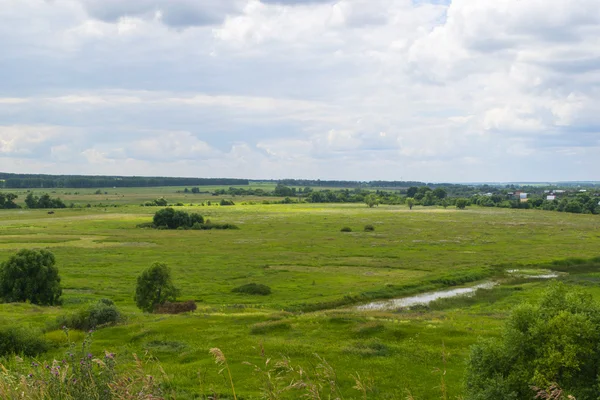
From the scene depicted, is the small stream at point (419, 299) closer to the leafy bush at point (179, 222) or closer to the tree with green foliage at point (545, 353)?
the tree with green foliage at point (545, 353)

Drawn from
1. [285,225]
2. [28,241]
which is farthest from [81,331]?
[285,225]

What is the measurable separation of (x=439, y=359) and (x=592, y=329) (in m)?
12.3

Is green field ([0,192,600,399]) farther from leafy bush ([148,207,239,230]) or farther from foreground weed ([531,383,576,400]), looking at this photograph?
leafy bush ([148,207,239,230])

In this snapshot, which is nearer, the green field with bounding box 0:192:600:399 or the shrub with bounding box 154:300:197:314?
the green field with bounding box 0:192:600:399

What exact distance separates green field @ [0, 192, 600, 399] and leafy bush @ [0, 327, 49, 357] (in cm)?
116

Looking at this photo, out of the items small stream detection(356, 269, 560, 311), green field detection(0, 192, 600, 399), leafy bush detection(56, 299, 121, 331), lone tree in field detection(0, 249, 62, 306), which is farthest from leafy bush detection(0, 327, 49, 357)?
small stream detection(356, 269, 560, 311)

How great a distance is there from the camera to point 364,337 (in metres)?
30.1

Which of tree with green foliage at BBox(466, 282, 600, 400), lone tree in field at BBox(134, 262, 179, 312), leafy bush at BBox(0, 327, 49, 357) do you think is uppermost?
tree with green foliage at BBox(466, 282, 600, 400)

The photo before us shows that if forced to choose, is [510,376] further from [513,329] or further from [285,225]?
[285,225]

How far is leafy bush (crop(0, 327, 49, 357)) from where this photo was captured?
25.6 metres

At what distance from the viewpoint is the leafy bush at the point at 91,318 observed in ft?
109

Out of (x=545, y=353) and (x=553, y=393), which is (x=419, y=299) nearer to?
(x=545, y=353)

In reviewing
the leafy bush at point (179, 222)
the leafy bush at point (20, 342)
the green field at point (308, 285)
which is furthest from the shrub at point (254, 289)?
the leafy bush at point (179, 222)

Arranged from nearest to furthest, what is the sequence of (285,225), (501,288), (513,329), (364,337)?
(513,329) < (364,337) < (501,288) < (285,225)
